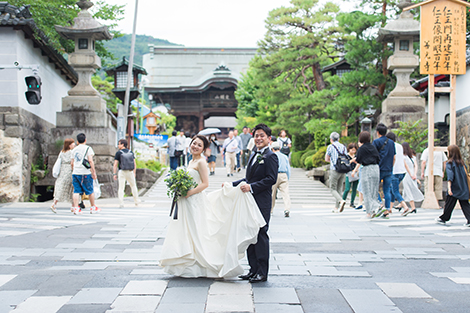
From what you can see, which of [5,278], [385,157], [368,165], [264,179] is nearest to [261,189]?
[264,179]

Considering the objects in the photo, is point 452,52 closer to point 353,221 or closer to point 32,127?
point 353,221

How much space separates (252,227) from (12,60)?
38.6 ft

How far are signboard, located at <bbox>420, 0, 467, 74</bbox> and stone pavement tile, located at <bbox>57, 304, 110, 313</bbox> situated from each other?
11.1 meters

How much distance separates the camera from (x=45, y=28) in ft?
54.9

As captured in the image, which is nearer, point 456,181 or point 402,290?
point 402,290

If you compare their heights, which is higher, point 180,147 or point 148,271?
point 180,147

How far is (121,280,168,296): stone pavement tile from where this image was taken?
428cm

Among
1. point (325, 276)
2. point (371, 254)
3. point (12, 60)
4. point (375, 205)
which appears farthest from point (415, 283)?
point (12, 60)

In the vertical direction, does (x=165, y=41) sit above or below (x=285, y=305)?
above

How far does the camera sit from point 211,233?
16.2ft

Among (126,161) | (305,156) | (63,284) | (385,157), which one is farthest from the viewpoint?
(305,156)

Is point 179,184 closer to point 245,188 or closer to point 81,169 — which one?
point 245,188

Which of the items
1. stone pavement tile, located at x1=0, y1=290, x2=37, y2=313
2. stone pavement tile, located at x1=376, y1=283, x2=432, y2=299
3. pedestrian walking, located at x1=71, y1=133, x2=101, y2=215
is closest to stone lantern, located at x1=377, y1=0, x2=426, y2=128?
pedestrian walking, located at x1=71, y1=133, x2=101, y2=215

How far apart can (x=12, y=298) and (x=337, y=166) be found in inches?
336
